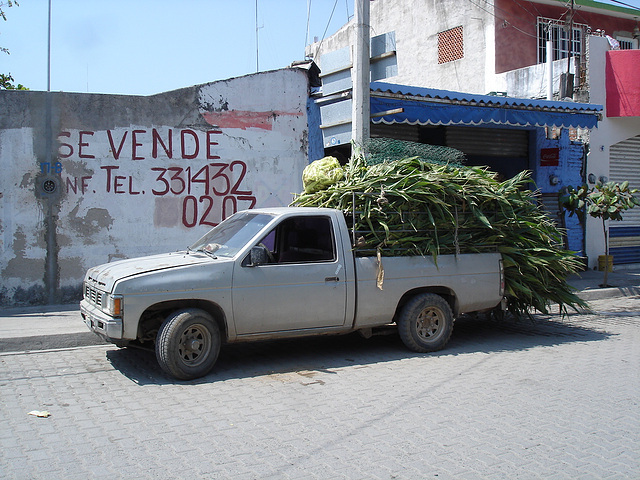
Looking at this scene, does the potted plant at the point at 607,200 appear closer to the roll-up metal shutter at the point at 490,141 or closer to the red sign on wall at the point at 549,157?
the red sign on wall at the point at 549,157

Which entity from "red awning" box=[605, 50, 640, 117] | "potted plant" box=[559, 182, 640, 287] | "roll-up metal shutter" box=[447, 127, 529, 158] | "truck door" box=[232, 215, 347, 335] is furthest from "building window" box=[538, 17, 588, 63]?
"truck door" box=[232, 215, 347, 335]

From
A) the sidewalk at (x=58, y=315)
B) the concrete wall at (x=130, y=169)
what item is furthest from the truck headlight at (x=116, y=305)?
the concrete wall at (x=130, y=169)

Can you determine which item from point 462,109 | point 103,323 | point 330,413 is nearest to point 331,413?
point 330,413

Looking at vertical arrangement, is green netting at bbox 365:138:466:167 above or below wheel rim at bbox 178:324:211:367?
above

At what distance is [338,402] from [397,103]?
7.04 meters

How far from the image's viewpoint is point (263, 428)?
4758mm

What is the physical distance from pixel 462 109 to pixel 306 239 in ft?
20.5

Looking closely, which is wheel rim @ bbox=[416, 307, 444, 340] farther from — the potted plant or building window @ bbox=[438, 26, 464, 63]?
building window @ bbox=[438, 26, 464, 63]

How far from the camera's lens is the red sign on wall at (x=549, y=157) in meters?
15.1

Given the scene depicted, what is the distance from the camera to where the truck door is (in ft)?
20.6

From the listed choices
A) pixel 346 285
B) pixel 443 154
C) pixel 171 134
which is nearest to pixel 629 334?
pixel 443 154

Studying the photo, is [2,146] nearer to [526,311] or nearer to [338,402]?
[338,402]

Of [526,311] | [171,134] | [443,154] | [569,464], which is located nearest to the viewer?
[569,464]

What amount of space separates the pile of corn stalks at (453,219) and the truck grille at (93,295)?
2.81 metres
